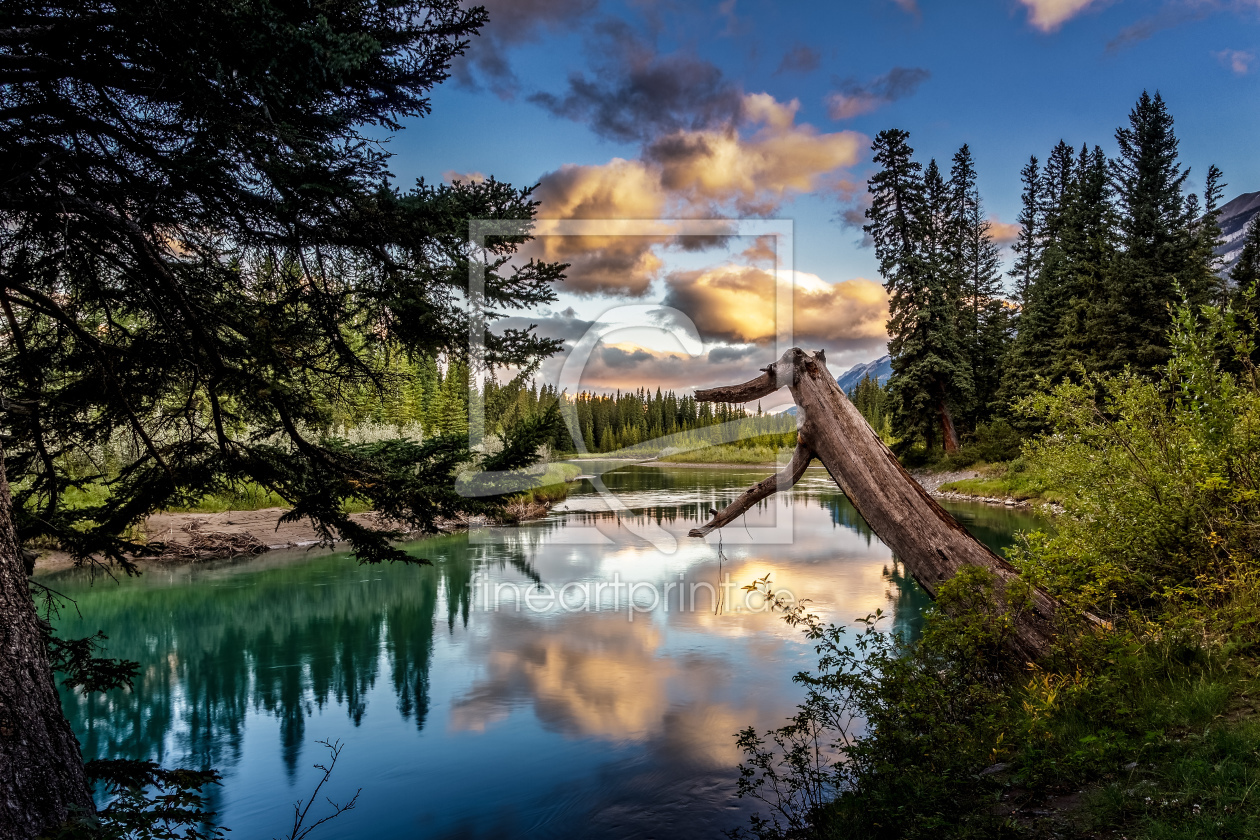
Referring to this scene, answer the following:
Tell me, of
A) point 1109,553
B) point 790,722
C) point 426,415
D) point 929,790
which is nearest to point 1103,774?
point 929,790

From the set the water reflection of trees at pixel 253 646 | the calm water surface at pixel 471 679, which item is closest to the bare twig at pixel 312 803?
the calm water surface at pixel 471 679

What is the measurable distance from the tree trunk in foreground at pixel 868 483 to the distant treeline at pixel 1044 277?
15.4 meters

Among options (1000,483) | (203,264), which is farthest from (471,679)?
(1000,483)

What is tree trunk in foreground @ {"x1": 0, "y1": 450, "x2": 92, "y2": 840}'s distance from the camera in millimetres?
2779

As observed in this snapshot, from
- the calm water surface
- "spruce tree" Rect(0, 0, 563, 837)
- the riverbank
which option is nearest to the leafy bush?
the calm water surface

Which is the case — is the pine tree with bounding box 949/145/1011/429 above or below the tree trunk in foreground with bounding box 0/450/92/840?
above

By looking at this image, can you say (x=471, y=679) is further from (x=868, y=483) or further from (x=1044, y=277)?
(x=1044, y=277)

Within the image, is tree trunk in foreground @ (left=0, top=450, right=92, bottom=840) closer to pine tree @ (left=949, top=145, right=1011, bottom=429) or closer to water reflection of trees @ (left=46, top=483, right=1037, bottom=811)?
water reflection of trees @ (left=46, top=483, right=1037, bottom=811)

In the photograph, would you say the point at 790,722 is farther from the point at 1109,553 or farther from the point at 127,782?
the point at 127,782

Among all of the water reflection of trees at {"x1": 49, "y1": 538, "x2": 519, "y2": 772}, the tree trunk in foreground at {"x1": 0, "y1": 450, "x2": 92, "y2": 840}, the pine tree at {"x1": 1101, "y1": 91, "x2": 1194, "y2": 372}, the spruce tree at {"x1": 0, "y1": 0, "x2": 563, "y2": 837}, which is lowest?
the water reflection of trees at {"x1": 49, "y1": 538, "x2": 519, "y2": 772}

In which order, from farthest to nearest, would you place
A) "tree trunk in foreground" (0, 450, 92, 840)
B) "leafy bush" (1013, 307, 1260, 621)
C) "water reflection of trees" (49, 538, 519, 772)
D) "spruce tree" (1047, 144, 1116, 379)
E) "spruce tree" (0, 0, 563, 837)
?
"spruce tree" (1047, 144, 1116, 379)
"water reflection of trees" (49, 538, 519, 772)
"leafy bush" (1013, 307, 1260, 621)
"spruce tree" (0, 0, 563, 837)
"tree trunk in foreground" (0, 450, 92, 840)

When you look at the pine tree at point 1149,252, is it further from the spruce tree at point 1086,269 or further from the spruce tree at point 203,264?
the spruce tree at point 203,264

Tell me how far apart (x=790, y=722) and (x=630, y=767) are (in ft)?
6.81

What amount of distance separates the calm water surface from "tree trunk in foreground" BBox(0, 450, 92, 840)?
162 inches
